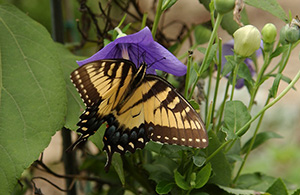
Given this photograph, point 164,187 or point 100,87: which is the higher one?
point 100,87

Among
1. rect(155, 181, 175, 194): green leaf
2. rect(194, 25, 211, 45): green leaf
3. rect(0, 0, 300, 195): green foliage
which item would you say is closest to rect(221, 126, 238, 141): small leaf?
rect(0, 0, 300, 195): green foliage

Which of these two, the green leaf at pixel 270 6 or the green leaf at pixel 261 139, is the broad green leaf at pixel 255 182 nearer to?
the green leaf at pixel 261 139

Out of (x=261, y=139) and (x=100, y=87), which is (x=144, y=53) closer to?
(x=100, y=87)

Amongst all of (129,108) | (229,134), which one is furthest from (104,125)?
(229,134)

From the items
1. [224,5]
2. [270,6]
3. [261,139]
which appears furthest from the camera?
[261,139]

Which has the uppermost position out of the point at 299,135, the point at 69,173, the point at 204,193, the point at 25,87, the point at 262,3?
the point at 262,3

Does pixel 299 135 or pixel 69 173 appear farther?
pixel 299 135

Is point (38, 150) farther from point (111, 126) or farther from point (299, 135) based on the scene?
point (299, 135)

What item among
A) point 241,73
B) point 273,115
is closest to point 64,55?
point 241,73
